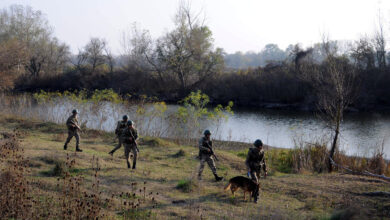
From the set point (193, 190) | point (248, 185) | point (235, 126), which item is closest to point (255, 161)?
point (248, 185)

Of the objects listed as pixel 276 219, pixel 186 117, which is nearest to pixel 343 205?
Result: pixel 276 219

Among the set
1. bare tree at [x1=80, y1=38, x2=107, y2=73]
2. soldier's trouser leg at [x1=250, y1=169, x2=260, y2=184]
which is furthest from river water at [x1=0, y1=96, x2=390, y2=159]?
bare tree at [x1=80, y1=38, x2=107, y2=73]

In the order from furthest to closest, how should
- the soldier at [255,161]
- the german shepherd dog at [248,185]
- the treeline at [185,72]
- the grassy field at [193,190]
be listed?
the treeline at [185,72], the soldier at [255,161], the german shepherd dog at [248,185], the grassy field at [193,190]

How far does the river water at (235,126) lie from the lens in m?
22.3

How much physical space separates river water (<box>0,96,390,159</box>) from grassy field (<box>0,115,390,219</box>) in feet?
17.8

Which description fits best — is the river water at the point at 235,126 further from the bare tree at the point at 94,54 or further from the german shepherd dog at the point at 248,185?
the bare tree at the point at 94,54

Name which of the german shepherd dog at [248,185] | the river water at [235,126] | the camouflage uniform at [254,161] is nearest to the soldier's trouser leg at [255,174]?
the camouflage uniform at [254,161]

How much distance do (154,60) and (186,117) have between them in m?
37.3

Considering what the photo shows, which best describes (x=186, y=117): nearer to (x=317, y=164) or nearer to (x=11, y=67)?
(x=317, y=164)

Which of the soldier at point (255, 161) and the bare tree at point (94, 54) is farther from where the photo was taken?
the bare tree at point (94, 54)

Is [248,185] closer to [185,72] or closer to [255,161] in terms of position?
[255,161]

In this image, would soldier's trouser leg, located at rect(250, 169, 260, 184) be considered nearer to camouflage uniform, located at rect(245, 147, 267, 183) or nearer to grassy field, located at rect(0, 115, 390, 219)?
camouflage uniform, located at rect(245, 147, 267, 183)

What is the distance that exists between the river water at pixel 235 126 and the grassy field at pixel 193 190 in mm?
5440

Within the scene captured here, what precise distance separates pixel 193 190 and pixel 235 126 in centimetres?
2351
